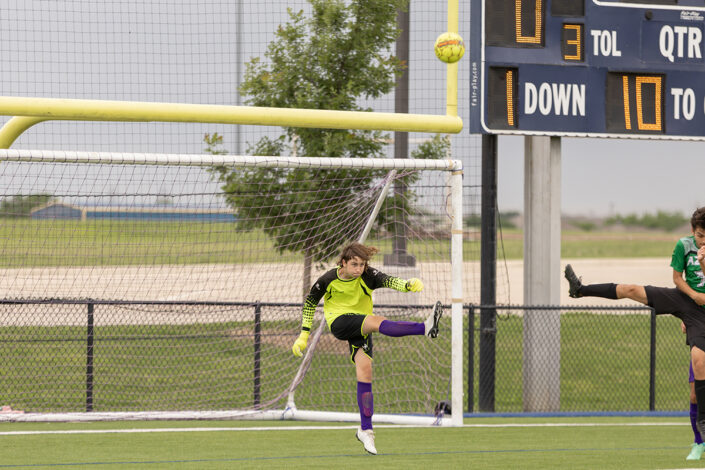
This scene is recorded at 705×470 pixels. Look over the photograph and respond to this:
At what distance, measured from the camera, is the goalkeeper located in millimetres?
7018

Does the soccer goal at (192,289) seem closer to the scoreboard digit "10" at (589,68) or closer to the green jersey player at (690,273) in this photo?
the scoreboard digit "10" at (589,68)

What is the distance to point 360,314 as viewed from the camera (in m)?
7.32

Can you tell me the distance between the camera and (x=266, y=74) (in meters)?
12.8

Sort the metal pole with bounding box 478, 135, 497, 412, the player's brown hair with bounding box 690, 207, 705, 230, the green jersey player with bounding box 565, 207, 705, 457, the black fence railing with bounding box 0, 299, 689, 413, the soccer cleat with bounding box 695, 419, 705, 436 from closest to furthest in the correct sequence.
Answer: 1. the player's brown hair with bounding box 690, 207, 705, 230
2. the green jersey player with bounding box 565, 207, 705, 457
3. the soccer cleat with bounding box 695, 419, 705, 436
4. the black fence railing with bounding box 0, 299, 689, 413
5. the metal pole with bounding box 478, 135, 497, 412

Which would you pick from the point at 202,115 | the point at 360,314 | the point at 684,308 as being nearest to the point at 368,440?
the point at 360,314

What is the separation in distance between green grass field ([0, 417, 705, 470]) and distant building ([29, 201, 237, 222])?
6.88ft

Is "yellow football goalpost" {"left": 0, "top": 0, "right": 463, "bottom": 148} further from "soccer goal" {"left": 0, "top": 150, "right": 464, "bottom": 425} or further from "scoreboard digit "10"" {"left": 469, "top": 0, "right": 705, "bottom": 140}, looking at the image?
"scoreboard digit "10"" {"left": 469, "top": 0, "right": 705, "bottom": 140}

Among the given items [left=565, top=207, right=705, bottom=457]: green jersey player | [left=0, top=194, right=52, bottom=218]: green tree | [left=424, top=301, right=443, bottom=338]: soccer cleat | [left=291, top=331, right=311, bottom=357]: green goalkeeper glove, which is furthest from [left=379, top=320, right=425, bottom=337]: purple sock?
[left=0, top=194, right=52, bottom=218]: green tree

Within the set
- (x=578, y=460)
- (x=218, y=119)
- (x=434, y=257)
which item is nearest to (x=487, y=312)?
(x=434, y=257)

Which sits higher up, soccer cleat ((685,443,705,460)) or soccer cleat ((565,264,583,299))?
soccer cleat ((565,264,583,299))

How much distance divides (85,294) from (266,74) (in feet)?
13.5

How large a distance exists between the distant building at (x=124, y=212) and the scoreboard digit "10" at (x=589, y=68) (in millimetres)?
3144

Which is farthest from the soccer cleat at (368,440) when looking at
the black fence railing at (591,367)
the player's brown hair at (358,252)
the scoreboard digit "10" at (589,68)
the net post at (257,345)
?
the scoreboard digit "10" at (589,68)

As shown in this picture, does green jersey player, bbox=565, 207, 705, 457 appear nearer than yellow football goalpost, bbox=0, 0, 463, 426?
Yes
